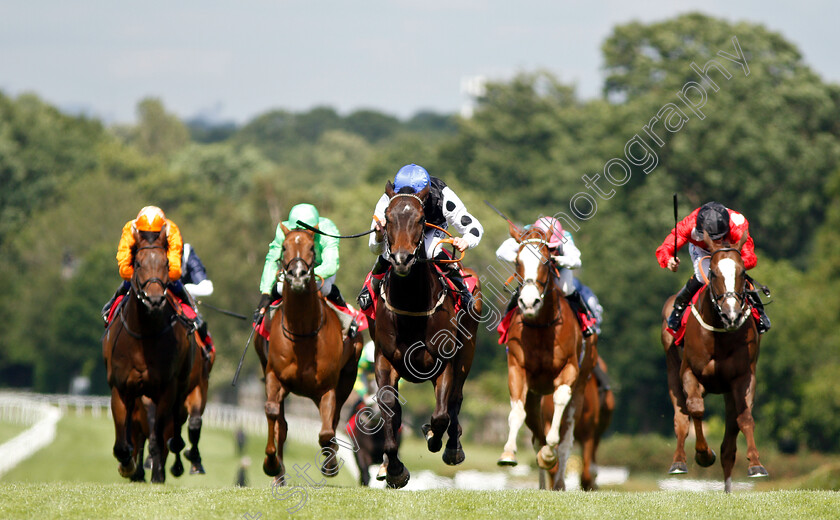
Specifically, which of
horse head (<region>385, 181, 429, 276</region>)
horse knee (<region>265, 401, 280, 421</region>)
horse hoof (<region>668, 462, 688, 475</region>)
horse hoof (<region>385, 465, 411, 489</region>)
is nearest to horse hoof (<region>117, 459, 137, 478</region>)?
horse knee (<region>265, 401, 280, 421</region>)

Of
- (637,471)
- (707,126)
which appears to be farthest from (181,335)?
(707,126)

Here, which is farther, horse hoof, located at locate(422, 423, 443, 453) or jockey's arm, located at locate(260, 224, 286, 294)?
jockey's arm, located at locate(260, 224, 286, 294)

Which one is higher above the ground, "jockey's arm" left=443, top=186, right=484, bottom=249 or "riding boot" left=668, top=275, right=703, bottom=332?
"jockey's arm" left=443, top=186, right=484, bottom=249

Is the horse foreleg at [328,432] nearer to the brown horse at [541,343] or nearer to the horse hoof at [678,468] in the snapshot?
the brown horse at [541,343]

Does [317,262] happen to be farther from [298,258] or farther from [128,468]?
[128,468]

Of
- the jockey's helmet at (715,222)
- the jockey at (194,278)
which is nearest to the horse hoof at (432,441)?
the jockey's helmet at (715,222)

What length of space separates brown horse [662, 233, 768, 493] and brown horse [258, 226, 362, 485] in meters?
4.24

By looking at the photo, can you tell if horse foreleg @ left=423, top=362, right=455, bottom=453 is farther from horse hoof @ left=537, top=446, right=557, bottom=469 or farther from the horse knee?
the horse knee

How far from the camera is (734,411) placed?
14086mm

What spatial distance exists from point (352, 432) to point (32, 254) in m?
55.3

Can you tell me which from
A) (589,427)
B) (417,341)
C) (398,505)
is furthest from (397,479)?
(589,427)

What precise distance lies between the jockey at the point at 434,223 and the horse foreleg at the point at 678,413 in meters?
3.28

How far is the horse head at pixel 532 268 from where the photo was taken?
43.3 ft

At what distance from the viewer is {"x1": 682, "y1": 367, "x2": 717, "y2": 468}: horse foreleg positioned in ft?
44.8
